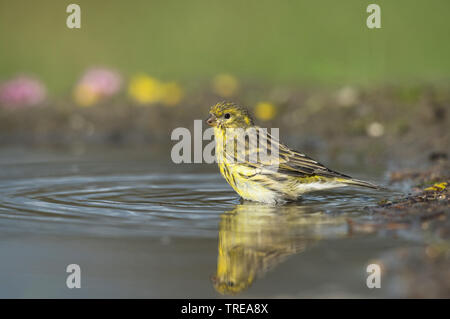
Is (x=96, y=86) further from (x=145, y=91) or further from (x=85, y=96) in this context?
(x=145, y=91)

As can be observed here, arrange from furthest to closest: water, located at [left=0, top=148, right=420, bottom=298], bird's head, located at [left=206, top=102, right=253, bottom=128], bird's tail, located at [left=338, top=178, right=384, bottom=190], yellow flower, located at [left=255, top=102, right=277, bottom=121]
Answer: yellow flower, located at [left=255, top=102, right=277, bottom=121] → bird's head, located at [left=206, top=102, right=253, bottom=128] → bird's tail, located at [left=338, top=178, right=384, bottom=190] → water, located at [left=0, top=148, right=420, bottom=298]

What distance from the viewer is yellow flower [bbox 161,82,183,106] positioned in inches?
453

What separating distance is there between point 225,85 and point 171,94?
978 mm

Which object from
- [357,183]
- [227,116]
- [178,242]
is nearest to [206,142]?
[227,116]

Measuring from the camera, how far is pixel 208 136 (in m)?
10.5

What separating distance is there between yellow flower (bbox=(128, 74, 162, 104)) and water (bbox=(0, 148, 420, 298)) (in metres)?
4.31

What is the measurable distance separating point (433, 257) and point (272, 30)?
39.4ft

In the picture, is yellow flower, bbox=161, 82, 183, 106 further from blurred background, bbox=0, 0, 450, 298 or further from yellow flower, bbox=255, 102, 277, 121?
yellow flower, bbox=255, 102, 277, 121

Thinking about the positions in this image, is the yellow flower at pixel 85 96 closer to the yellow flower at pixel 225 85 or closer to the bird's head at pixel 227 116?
the yellow flower at pixel 225 85

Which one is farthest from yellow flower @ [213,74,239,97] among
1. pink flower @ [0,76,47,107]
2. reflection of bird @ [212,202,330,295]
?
reflection of bird @ [212,202,330,295]
